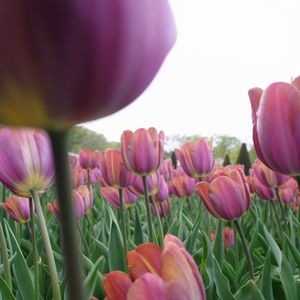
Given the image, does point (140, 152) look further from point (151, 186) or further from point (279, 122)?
point (279, 122)

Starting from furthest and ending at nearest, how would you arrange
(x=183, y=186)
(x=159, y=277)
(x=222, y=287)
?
1. (x=183, y=186)
2. (x=222, y=287)
3. (x=159, y=277)

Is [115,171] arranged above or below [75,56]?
below

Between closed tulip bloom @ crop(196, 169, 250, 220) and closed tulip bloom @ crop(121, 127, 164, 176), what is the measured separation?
0.76 ft

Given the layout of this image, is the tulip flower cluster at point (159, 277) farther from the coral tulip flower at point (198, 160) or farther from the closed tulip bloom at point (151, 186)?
the coral tulip flower at point (198, 160)

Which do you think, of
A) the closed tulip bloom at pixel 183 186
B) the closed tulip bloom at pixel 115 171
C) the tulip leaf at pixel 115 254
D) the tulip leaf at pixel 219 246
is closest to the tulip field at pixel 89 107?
the tulip leaf at pixel 115 254

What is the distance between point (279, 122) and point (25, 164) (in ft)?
1.44

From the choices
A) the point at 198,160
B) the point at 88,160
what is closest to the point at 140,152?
the point at 198,160

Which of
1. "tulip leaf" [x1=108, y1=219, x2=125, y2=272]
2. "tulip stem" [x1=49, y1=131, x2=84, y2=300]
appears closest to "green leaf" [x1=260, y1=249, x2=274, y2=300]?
"tulip leaf" [x1=108, y1=219, x2=125, y2=272]

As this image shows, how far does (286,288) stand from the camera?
757 millimetres

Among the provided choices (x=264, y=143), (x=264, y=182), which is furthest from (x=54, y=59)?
(x=264, y=182)

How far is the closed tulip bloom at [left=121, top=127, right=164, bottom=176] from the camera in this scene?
3.59 feet

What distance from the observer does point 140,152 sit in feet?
3.60

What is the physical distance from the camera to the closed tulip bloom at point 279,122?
0.53 metres

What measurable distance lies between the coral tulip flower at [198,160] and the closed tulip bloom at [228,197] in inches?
21.2
